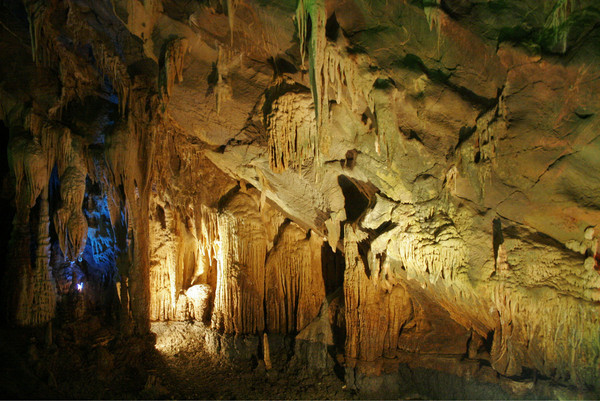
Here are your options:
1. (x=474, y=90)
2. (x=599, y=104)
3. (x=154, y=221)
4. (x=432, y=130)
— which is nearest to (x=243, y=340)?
(x=154, y=221)

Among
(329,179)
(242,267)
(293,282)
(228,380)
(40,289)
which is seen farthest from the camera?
(293,282)

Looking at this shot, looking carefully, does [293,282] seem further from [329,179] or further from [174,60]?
[174,60]

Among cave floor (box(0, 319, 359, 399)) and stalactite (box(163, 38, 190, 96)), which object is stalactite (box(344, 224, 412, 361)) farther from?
stalactite (box(163, 38, 190, 96))

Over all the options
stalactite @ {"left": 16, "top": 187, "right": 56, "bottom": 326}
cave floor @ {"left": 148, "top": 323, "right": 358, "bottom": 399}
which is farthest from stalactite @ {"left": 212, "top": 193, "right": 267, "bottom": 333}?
stalactite @ {"left": 16, "top": 187, "right": 56, "bottom": 326}

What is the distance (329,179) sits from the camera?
26.8 ft

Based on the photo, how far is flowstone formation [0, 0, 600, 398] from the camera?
217 inches

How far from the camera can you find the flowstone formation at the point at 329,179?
18.1ft

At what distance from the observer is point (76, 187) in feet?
29.3

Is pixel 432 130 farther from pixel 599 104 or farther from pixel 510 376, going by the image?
pixel 510 376

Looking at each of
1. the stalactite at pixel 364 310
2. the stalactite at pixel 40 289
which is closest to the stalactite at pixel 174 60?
the stalactite at pixel 40 289

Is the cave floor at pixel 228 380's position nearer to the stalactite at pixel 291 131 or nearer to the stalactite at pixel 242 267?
the stalactite at pixel 242 267

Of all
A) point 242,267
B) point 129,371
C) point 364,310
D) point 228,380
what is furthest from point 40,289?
point 364,310

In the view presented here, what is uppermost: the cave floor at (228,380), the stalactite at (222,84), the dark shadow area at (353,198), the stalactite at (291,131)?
the stalactite at (222,84)

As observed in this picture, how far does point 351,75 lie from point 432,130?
1483mm
